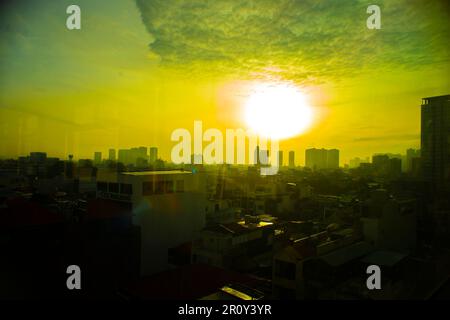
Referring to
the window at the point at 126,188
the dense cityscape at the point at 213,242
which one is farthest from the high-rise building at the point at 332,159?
the window at the point at 126,188

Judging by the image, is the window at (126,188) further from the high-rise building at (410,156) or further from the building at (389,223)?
the high-rise building at (410,156)

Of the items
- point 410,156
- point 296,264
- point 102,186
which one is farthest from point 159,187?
point 410,156

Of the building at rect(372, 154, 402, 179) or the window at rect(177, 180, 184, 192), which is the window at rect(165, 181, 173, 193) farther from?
the building at rect(372, 154, 402, 179)

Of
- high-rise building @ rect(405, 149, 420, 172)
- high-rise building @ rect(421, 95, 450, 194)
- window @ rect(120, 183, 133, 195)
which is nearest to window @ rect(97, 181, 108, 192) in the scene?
window @ rect(120, 183, 133, 195)

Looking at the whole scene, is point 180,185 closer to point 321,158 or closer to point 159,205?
point 159,205

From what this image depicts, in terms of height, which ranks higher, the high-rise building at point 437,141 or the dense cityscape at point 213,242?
the high-rise building at point 437,141
